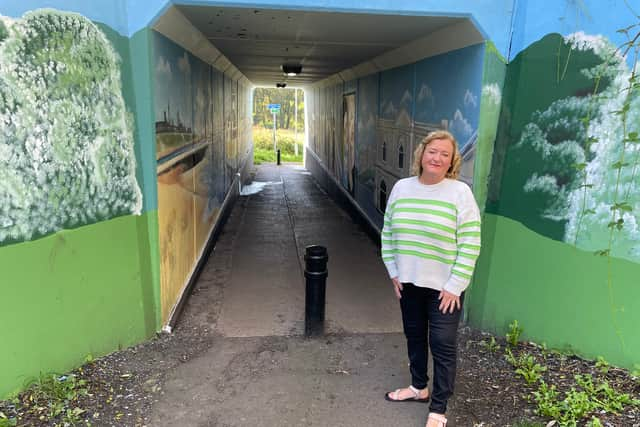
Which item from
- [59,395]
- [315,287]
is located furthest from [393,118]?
[59,395]

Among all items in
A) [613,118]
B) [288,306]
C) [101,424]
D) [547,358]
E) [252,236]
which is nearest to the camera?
[101,424]

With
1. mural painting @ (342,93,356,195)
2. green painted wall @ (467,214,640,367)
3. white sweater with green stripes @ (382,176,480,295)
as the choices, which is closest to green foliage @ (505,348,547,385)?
green painted wall @ (467,214,640,367)

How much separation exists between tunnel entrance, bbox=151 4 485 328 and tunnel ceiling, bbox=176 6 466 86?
0.04 ft

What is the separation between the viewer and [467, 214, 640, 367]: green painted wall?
132 inches

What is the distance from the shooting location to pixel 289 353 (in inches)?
165

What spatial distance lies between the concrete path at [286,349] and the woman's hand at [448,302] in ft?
2.87

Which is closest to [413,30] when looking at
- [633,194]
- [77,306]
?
[633,194]

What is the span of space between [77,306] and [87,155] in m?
1.07

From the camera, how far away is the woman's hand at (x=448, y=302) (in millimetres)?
2805

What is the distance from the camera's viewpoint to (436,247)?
2824mm

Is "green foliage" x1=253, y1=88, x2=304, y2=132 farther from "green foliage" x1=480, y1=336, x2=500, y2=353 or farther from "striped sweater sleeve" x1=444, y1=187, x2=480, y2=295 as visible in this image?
"striped sweater sleeve" x1=444, y1=187, x2=480, y2=295

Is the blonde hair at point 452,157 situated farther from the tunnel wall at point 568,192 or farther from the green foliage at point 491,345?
the green foliage at point 491,345

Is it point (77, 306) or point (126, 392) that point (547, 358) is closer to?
point (126, 392)

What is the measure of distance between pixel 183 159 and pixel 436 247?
324cm
